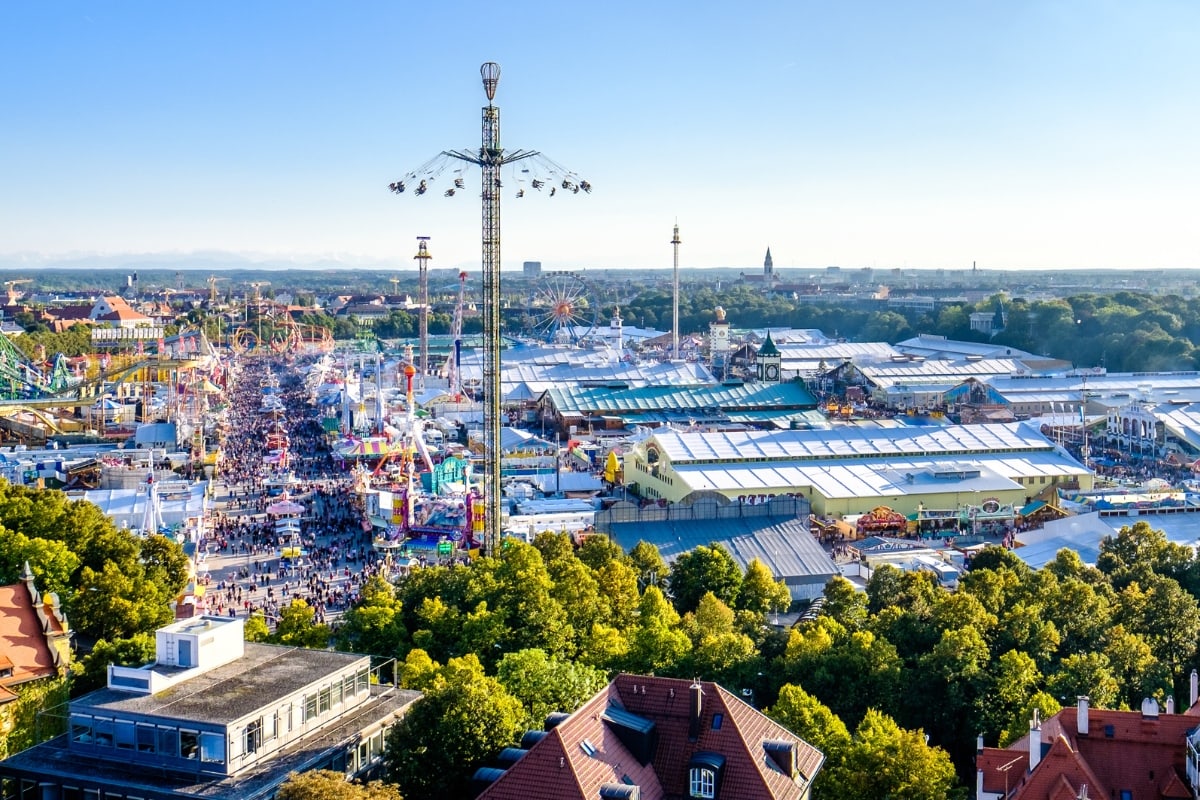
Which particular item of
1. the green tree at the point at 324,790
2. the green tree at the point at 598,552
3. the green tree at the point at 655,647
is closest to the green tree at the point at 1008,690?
the green tree at the point at 655,647

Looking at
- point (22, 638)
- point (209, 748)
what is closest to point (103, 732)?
point (209, 748)

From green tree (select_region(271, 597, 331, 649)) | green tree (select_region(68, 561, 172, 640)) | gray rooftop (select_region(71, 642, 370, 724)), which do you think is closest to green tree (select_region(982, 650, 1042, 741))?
gray rooftop (select_region(71, 642, 370, 724))

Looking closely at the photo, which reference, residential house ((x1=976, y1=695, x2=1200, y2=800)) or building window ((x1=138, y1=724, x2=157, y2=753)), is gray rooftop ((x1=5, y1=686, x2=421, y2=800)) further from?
residential house ((x1=976, y1=695, x2=1200, y2=800))

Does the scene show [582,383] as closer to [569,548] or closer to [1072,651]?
[569,548]

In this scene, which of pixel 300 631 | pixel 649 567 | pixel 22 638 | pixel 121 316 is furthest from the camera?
pixel 121 316

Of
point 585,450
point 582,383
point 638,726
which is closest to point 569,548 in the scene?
point 638,726

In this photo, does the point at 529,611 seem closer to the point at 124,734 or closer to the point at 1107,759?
the point at 124,734
